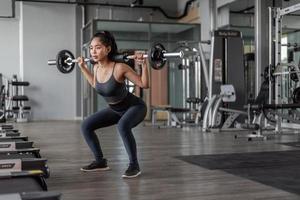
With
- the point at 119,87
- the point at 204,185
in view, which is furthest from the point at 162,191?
the point at 119,87

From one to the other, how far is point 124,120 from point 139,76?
1.11 feet

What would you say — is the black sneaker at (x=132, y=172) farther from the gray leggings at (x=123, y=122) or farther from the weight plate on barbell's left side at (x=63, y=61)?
the weight plate on barbell's left side at (x=63, y=61)

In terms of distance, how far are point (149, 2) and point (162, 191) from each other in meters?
10.2

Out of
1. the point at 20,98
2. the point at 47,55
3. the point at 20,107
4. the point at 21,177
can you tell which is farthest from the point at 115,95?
the point at 47,55

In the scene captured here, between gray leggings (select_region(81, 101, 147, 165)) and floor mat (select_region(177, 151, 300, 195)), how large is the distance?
818mm

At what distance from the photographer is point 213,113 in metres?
7.36

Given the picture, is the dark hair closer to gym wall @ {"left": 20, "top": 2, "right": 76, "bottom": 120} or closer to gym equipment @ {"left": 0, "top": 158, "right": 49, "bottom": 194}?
gym equipment @ {"left": 0, "top": 158, "right": 49, "bottom": 194}

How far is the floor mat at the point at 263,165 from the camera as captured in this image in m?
2.99

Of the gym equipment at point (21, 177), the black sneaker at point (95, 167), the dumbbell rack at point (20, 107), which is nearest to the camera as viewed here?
the gym equipment at point (21, 177)

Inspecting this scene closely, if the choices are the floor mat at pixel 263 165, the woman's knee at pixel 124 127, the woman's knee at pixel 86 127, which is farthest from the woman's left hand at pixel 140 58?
the floor mat at pixel 263 165

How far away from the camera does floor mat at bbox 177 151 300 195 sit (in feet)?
9.80

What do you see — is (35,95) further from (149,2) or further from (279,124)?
(279,124)

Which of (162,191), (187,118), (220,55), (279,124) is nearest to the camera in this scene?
(162,191)

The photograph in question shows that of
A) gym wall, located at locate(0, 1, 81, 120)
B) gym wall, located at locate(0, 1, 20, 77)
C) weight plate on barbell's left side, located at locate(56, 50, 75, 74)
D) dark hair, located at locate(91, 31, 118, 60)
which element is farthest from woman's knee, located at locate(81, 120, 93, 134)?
gym wall, located at locate(0, 1, 20, 77)
